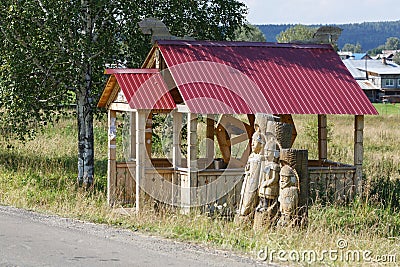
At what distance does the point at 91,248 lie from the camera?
10.5m

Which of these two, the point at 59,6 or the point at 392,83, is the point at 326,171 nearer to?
the point at 59,6

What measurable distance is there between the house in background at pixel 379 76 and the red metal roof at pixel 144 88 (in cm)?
8719

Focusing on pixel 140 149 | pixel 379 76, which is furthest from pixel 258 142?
pixel 379 76

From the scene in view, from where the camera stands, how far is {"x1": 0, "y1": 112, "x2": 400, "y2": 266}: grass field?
36.5ft

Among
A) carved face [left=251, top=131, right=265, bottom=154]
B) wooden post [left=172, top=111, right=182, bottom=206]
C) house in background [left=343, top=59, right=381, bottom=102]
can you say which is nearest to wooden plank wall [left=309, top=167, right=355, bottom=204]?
wooden post [left=172, top=111, right=182, bottom=206]

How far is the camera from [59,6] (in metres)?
17.5

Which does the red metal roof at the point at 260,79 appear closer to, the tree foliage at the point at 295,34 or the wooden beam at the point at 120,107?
the wooden beam at the point at 120,107

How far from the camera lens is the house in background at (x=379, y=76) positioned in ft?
345

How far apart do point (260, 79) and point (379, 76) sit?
99934mm

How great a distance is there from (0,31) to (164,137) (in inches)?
207

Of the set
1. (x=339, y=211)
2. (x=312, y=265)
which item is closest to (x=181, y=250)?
(x=312, y=265)

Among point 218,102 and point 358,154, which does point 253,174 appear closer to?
point 218,102

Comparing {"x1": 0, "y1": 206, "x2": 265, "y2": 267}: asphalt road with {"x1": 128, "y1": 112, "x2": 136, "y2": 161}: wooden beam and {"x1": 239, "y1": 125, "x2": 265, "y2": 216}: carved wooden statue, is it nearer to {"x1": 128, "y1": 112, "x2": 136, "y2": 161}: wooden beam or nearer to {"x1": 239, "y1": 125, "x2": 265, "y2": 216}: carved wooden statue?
{"x1": 239, "y1": 125, "x2": 265, "y2": 216}: carved wooden statue

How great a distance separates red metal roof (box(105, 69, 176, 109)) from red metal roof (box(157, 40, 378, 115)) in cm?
44
